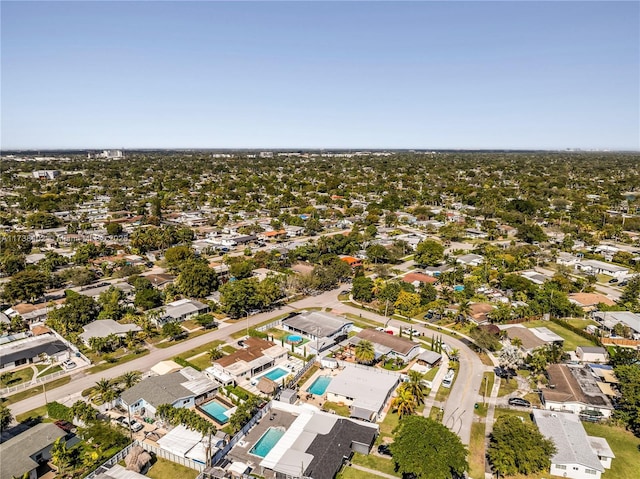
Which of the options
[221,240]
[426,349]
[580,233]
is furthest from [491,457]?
[580,233]

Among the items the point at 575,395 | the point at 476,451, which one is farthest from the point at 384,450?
the point at 575,395

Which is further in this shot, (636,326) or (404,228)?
(404,228)

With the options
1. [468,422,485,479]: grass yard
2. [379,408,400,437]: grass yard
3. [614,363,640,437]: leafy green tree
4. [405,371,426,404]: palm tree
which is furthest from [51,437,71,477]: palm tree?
[614,363,640,437]: leafy green tree

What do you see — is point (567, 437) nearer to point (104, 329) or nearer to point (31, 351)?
point (104, 329)

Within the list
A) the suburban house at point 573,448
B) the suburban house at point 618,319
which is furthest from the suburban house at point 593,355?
the suburban house at point 573,448

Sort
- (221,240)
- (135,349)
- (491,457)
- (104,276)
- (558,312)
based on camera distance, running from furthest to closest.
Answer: (221,240), (104,276), (558,312), (135,349), (491,457)

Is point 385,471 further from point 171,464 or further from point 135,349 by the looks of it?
point 135,349

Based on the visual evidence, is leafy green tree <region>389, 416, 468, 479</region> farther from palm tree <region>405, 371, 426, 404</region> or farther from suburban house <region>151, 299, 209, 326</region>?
suburban house <region>151, 299, 209, 326</region>
